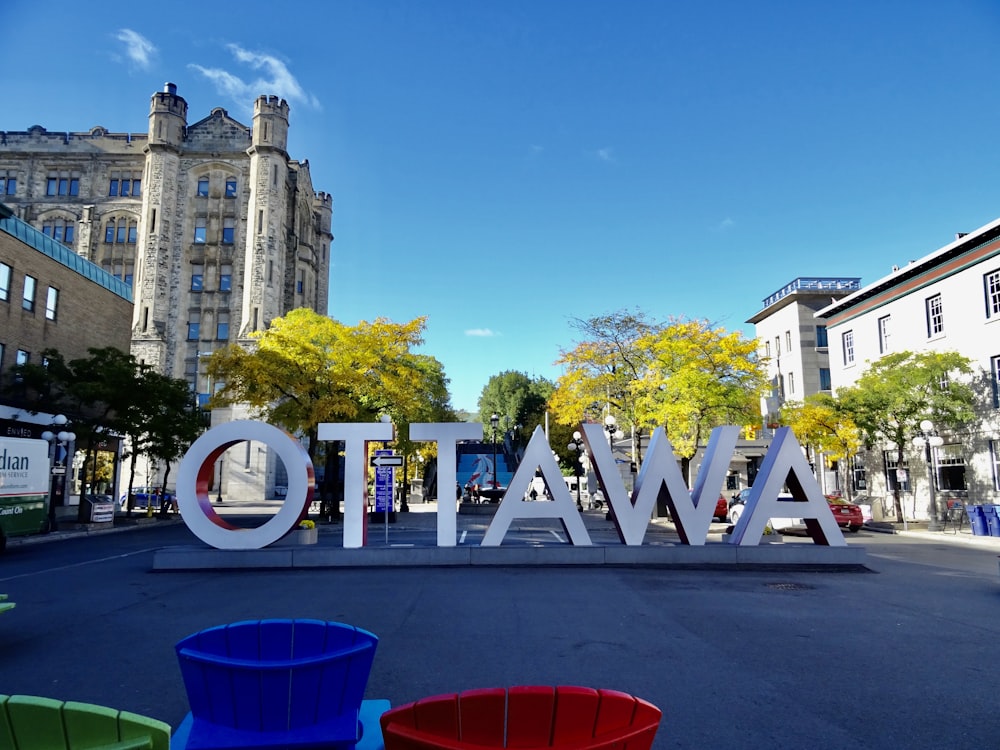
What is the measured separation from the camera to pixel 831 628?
8.59 metres

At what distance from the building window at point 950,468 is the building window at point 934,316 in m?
5.40

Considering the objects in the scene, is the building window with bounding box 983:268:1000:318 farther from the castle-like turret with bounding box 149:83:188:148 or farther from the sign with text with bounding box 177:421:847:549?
the castle-like turret with bounding box 149:83:188:148

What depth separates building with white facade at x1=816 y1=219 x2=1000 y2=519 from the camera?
27188mm

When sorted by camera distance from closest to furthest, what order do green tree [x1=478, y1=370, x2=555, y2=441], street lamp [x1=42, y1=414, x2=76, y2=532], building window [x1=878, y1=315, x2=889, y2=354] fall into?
street lamp [x1=42, y1=414, x2=76, y2=532], building window [x1=878, y1=315, x2=889, y2=354], green tree [x1=478, y1=370, x2=555, y2=441]

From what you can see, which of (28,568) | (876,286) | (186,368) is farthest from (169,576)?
(186,368)

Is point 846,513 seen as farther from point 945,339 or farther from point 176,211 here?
point 176,211

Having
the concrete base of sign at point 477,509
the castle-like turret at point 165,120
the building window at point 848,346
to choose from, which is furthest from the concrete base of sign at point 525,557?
the castle-like turret at point 165,120

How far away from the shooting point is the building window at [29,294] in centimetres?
3140

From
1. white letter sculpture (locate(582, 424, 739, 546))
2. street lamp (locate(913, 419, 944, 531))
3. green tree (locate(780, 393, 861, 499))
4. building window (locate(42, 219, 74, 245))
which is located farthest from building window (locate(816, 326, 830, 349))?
building window (locate(42, 219, 74, 245))

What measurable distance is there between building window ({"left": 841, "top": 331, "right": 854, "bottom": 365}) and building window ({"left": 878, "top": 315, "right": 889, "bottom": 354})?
2.63m

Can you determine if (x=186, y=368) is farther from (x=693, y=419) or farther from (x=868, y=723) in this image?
(x=868, y=723)

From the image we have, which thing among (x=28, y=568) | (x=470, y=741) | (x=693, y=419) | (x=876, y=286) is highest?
(x=876, y=286)

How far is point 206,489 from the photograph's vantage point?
1410 cm

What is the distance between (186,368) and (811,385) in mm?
52861
